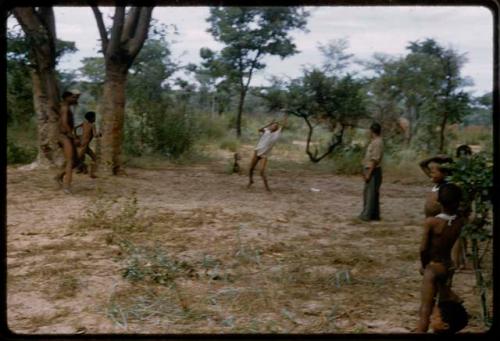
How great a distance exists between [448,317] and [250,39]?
9379 millimetres

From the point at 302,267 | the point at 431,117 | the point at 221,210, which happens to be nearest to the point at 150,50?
the point at 431,117

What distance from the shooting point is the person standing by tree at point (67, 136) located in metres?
5.56

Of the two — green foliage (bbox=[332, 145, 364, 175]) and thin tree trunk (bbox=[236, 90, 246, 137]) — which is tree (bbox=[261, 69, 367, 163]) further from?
thin tree trunk (bbox=[236, 90, 246, 137])

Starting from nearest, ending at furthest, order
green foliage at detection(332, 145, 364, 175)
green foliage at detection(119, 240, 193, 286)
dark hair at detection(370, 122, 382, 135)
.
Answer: green foliage at detection(119, 240, 193, 286), dark hair at detection(370, 122, 382, 135), green foliage at detection(332, 145, 364, 175)

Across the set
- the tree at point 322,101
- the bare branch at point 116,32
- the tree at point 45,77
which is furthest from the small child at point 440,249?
the tree at point 322,101

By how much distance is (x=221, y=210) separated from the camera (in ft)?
18.7

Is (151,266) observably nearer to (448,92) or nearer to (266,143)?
(266,143)

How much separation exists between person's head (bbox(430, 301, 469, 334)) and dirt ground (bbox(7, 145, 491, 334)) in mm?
306

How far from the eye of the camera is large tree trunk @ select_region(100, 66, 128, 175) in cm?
682

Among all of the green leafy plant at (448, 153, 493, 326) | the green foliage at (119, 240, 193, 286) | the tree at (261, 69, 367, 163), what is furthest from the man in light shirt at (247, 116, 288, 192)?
the green leafy plant at (448, 153, 493, 326)

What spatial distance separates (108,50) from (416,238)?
4.69 meters

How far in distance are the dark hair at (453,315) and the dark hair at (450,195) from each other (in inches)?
19.3

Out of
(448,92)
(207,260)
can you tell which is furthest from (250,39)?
(207,260)

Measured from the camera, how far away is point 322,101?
10.5 m
